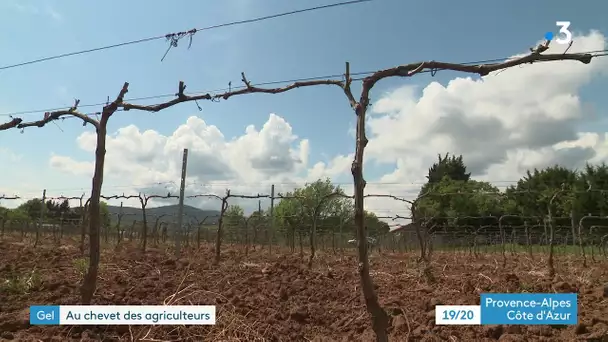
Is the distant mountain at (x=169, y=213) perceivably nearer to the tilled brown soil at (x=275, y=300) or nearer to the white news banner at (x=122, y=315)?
the tilled brown soil at (x=275, y=300)

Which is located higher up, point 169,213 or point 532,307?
point 169,213

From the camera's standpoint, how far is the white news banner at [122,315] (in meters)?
4.47

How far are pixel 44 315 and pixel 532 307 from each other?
533cm

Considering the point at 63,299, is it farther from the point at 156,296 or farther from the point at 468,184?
the point at 468,184

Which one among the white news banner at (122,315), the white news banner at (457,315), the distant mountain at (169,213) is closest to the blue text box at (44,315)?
the white news banner at (122,315)

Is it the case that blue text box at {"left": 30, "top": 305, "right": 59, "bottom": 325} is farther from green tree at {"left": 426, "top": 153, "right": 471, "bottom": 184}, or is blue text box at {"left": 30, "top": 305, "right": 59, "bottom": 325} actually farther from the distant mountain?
green tree at {"left": 426, "top": 153, "right": 471, "bottom": 184}

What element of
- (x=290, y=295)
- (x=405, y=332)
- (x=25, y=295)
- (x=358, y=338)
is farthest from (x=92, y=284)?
(x=405, y=332)

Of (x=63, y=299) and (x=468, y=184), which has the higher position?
(x=468, y=184)

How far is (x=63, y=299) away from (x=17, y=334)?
2.53ft

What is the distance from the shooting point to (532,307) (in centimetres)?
497

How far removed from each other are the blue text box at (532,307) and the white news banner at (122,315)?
3.02 metres

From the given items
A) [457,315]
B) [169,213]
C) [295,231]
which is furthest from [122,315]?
[295,231]

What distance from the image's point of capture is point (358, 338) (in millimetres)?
4273

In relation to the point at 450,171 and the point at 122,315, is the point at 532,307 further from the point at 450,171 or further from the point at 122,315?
the point at 450,171
